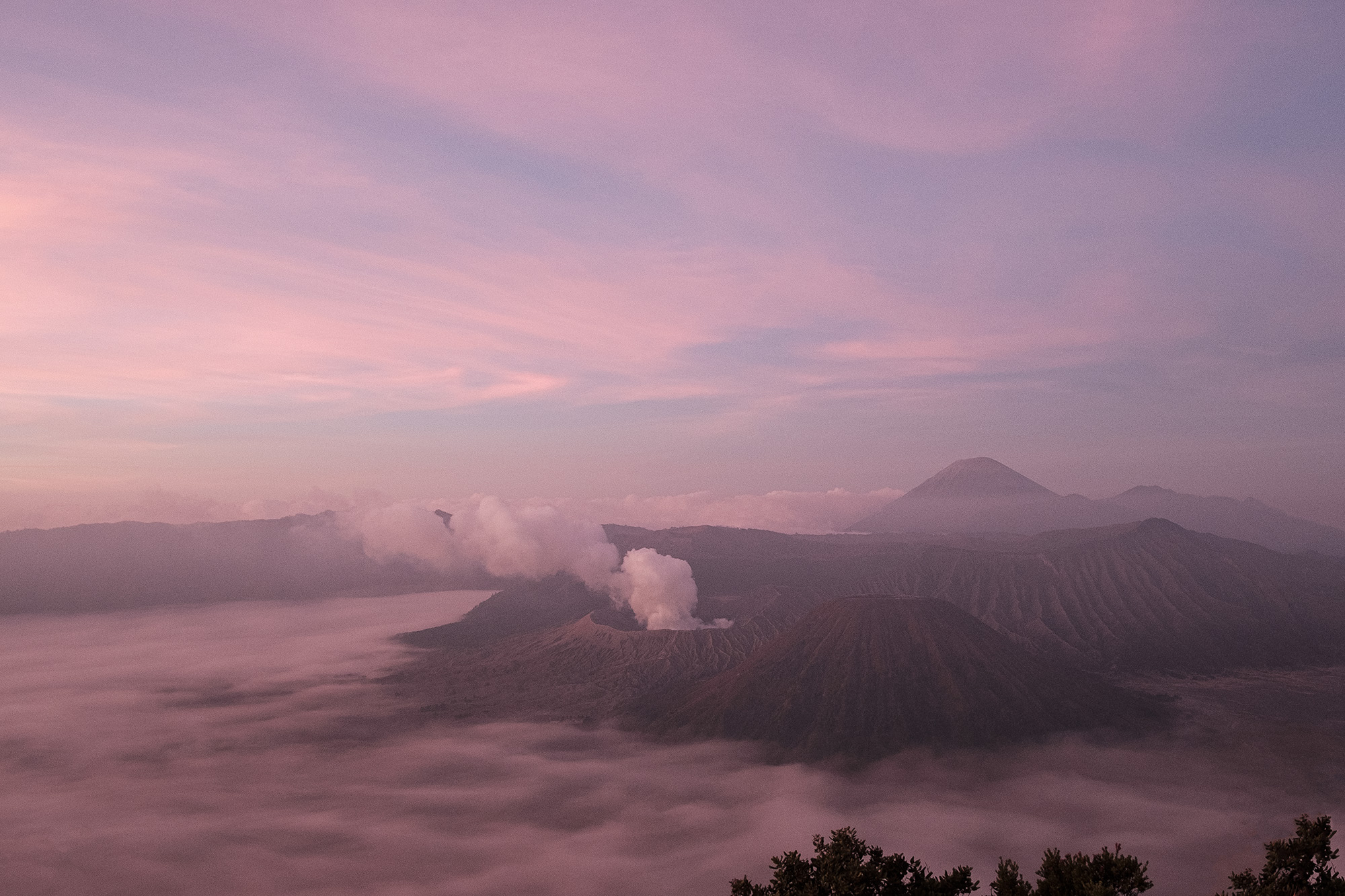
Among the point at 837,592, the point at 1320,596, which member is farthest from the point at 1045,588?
the point at 1320,596

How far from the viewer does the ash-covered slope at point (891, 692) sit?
95.6 m

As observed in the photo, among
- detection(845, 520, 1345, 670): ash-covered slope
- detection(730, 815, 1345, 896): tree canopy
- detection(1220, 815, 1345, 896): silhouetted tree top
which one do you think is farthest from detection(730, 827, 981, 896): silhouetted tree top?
detection(845, 520, 1345, 670): ash-covered slope

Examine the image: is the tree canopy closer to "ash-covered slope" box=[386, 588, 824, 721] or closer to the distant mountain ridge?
the distant mountain ridge

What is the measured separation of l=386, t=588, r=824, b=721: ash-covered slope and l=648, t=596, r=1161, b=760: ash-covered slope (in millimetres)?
14667

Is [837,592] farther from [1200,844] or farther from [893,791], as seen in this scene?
[1200,844]

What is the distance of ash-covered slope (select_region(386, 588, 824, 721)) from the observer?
4619 inches

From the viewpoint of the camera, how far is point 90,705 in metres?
131

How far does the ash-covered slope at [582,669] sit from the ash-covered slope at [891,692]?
1467 cm

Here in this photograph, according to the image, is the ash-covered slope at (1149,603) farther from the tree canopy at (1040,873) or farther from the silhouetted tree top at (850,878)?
the silhouetted tree top at (850,878)

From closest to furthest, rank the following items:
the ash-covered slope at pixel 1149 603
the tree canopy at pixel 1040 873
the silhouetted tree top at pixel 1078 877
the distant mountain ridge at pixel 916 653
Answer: the silhouetted tree top at pixel 1078 877 < the tree canopy at pixel 1040 873 < the distant mountain ridge at pixel 916 653 < the ash-covered slope at pixel 1149 603

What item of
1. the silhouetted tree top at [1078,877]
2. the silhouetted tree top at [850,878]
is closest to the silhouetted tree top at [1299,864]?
the silhouetted tree top at [1078,877]

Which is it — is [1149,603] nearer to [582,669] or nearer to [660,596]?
[660,596]

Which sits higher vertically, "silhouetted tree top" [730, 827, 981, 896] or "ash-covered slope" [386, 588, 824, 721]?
"silhouetted tree top" [730, 827, 981, 896]

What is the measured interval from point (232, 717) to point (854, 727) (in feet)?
317
